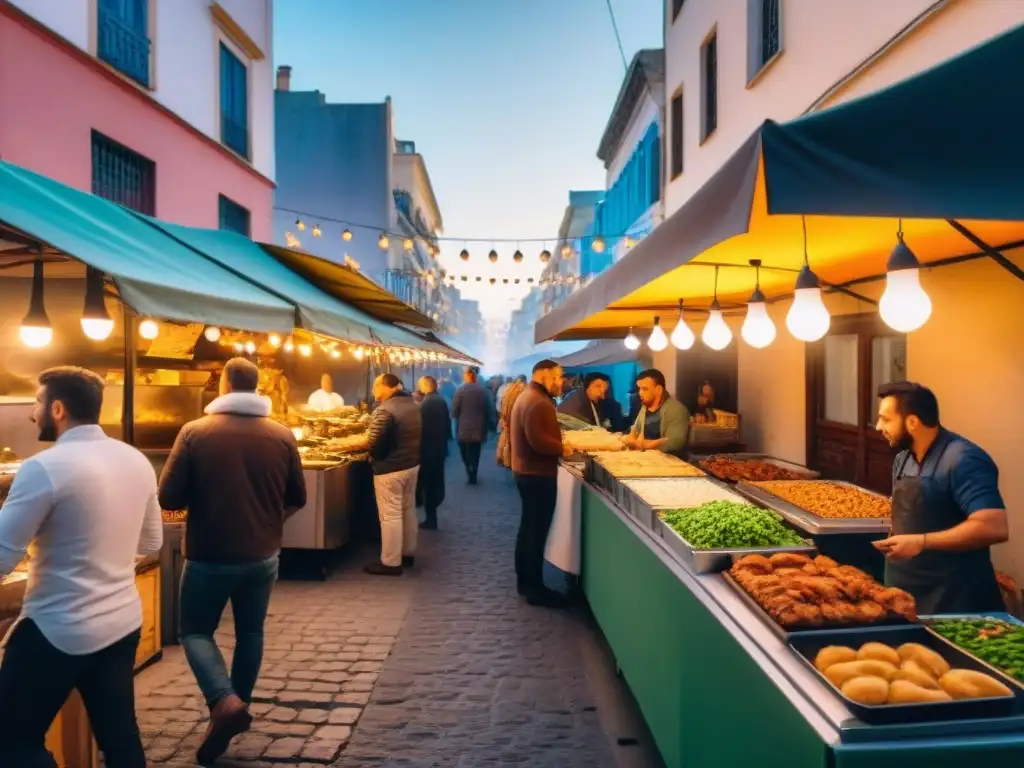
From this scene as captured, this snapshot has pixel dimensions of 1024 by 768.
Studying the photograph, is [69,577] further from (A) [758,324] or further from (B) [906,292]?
(A) [758,324]

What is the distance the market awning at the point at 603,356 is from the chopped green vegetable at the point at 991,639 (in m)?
11.7

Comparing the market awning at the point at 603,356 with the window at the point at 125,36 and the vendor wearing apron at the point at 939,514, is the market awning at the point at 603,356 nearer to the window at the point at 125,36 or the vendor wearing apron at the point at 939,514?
the window at the point at 125,36

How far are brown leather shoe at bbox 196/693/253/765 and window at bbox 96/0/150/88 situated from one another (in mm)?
10458

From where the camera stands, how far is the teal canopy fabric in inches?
101

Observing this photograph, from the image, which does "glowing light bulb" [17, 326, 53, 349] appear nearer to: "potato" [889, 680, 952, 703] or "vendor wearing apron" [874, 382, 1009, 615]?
"potato" [889, 680, 952, 703]

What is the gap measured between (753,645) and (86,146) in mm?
11288

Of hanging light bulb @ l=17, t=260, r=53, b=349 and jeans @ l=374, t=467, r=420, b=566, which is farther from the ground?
hanging light bulb @ l=17, t=260, r=53, b=349

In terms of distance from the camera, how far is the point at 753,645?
Answer: 2717mm

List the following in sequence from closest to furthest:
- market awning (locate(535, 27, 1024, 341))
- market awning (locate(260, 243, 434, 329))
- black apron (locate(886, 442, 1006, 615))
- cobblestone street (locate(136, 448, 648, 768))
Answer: market awning (locate(535, 27, 1024, 341))
black apron (locate(886, 442, 1006, 615))
cobblestone street (locate(136, 448, 648, 768))
market awning (locate(260, 243, 434, 329))

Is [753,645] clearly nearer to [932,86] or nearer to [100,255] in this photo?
[932,86]

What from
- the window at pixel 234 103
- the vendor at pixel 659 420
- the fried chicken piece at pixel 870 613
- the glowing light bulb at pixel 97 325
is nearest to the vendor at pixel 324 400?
the window at pixel 234 103

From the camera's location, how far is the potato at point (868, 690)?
2195mm

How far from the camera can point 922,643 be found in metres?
2.72

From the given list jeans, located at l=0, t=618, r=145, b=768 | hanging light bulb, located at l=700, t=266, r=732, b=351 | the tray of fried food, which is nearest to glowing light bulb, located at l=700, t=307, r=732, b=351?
hanging light bulb, located at l=700, t=266, r=732, b=351
